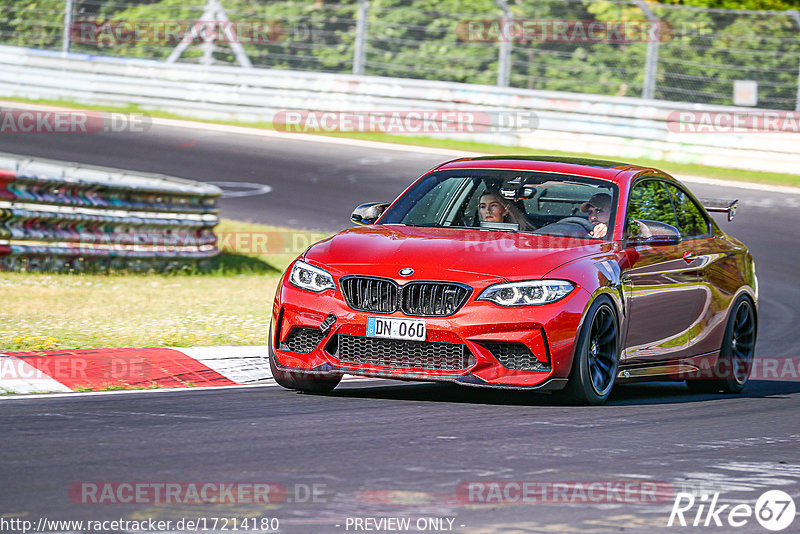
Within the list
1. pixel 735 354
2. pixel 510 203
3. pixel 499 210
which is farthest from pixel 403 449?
pixel 735 354

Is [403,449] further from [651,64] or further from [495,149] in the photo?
[651,64]

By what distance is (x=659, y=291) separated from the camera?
9.05 metres

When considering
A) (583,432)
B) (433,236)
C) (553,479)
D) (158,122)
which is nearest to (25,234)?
(433,236)

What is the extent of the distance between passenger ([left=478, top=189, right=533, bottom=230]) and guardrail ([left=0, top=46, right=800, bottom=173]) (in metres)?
14.3

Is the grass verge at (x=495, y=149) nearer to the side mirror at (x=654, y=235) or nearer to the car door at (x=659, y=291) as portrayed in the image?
the car door at (x=659, y=291)

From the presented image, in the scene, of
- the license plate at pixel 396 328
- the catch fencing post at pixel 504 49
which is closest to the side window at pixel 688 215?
the license plate at pixel 396 328

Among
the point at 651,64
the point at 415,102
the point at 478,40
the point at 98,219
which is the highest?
the point at 478,40

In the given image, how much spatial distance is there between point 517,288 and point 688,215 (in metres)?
2.62

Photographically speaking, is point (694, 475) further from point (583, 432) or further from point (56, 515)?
point (56, 515)

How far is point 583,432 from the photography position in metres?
7.24

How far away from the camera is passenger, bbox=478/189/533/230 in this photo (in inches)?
358

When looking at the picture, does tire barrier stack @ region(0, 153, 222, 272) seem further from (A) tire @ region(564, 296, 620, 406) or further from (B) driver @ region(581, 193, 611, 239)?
(A) tire @ region(564, 296, 620, 406)

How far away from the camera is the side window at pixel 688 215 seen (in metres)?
9.84

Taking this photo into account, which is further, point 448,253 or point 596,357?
point 596,357
